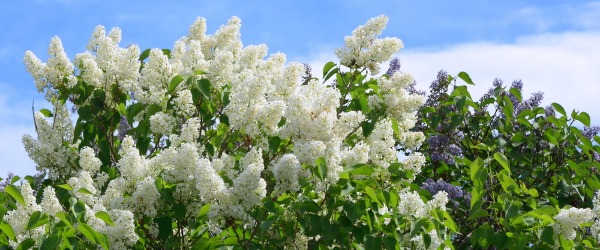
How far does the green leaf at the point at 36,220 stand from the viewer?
3.83m

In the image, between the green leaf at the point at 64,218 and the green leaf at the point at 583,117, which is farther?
the green leaf at the point at 583,117

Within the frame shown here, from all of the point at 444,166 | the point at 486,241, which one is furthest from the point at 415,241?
the point at 444,166

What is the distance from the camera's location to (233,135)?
4801mm

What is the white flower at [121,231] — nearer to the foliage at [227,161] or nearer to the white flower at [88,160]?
the foliage at [227,161]

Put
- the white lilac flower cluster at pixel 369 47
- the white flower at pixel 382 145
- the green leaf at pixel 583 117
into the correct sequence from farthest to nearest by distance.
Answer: the green leaf at pixel 583 117 < the white lilac flower cluster at pixel 369 47 < the white flower at pixel 382 145

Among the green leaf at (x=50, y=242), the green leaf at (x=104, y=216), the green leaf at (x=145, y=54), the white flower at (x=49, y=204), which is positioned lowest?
the green leaf at (x=50, y=242)

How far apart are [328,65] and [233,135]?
0.83 meters

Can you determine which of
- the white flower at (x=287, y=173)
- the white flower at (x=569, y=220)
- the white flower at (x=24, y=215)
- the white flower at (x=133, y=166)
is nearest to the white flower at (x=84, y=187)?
the white flower at (x=133, y=166)

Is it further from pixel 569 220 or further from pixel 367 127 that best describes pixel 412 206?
pixel 569 220

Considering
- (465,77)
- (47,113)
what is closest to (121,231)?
(47,113)

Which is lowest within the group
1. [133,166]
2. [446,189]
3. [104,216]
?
[104,216]

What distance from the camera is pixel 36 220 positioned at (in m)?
3.84

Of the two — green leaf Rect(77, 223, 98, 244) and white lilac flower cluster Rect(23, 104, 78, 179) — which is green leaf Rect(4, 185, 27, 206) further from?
white lilac flower cluster Rect(23, 104, 78, 179)

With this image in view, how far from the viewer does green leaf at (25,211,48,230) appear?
12.6 feet
